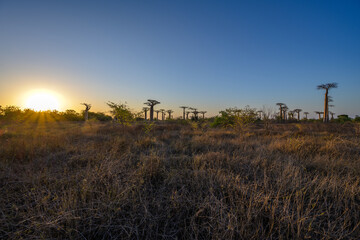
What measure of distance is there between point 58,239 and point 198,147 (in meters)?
4.17

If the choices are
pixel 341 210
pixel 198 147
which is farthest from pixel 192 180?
pixel 198 147

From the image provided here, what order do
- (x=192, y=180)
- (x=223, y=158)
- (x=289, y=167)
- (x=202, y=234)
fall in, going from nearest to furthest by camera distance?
1. (x=202, y=234)
2. (x=192, y=180)
3. (x=289, y=167)
4. (x=223, y=158)

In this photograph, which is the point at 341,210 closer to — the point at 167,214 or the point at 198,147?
the point at 167,214

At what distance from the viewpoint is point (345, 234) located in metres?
1.32

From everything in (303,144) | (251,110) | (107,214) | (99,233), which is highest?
(251,110)

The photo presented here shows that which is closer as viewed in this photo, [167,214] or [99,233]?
[99,233]

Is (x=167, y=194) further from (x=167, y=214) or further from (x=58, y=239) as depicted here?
(x=58, y=239)

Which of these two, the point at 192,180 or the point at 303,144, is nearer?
the point at 192,180

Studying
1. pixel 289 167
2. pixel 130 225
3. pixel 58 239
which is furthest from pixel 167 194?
pixel 289 167

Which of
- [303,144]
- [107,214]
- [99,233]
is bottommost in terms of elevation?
[99,233]

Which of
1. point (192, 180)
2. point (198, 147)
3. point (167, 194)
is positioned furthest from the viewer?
point (198, 147)

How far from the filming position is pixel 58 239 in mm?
1242

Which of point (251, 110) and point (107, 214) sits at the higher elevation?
point (251, 110)

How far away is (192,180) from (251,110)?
23.8ft
